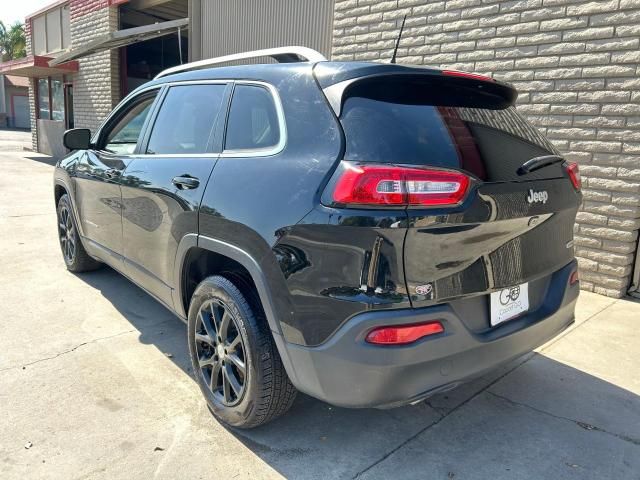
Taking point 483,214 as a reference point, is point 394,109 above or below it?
above

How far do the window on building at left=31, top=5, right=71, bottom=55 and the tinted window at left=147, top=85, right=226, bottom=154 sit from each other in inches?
588

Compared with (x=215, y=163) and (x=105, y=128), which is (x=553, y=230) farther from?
(x=105, y=128)

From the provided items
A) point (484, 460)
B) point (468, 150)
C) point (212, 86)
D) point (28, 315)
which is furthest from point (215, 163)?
point (28, 315)

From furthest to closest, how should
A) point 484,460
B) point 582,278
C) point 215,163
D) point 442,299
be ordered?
point 582,278, point 215,163, point 484,460, point 442,299

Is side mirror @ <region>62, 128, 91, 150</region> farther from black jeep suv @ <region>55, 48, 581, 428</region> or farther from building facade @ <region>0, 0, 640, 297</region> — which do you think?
building facade @ <region>0, 0, 640, 297</region>

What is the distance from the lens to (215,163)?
9.21ft

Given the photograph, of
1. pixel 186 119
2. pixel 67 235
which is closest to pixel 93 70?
pixel 67 235

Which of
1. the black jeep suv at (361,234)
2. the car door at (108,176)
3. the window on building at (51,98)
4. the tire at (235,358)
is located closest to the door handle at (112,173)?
the car door at (108,176)

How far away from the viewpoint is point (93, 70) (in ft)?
47.0

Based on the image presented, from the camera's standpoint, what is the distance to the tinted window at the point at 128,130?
390 centimetres

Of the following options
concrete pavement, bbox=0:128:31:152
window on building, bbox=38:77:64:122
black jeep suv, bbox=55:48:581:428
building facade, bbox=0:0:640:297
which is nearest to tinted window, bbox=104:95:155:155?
black jeep suv, bbox=55:48:581:428

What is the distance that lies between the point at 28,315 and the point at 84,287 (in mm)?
764

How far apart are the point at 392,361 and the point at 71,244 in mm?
4253

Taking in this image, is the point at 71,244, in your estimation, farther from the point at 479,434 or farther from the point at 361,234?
the point at 479,434
